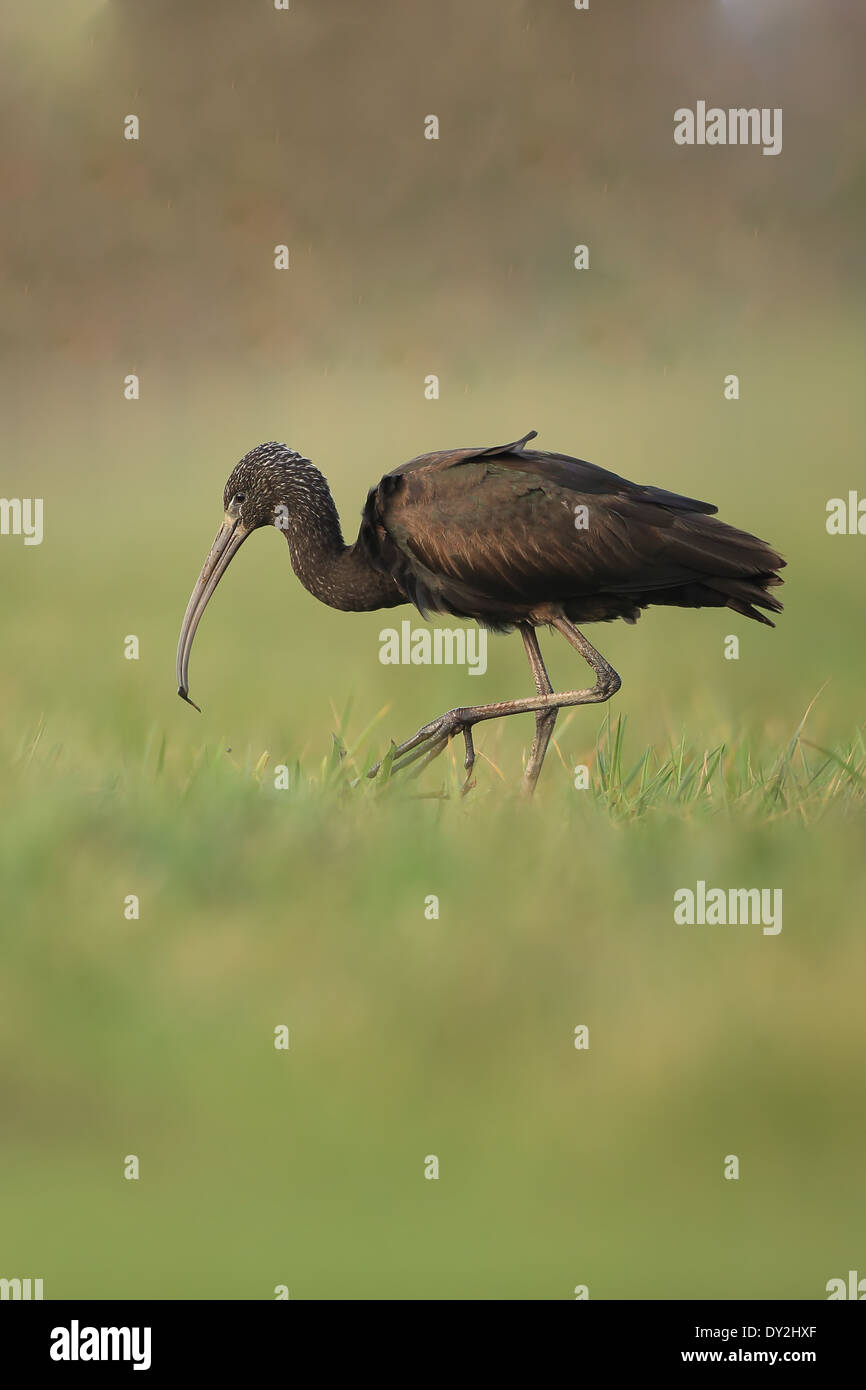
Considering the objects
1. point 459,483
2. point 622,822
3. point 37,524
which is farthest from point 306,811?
point 37,524

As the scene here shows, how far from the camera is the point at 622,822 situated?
5.79 metres

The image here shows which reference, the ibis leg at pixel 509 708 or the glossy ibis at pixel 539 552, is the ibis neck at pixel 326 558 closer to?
the glossy ibis at pixel 539 552

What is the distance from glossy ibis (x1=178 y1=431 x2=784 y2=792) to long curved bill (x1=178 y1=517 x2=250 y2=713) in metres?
0.71

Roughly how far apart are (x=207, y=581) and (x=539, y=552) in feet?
5.80

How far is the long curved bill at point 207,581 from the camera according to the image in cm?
723

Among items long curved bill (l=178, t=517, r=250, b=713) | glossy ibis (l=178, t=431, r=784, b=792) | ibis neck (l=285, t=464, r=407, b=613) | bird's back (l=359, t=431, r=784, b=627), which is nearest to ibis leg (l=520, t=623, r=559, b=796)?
glossy ibis (l=178, t=431, r=784, b=792)

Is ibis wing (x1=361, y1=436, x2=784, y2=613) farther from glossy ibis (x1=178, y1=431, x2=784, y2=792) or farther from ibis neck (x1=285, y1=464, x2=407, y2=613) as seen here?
ibis neck (x1=285, y1=464, x2=407, y2=613)

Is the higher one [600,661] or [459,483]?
[459,483]

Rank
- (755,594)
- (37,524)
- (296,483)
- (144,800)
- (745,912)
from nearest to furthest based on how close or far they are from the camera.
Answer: (745,912), (144,800), (755,594), (296,483), (37,524)

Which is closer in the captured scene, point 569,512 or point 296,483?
point 569,512

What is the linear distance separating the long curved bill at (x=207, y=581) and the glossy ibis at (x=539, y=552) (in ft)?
2.33

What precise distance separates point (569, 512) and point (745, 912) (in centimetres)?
178

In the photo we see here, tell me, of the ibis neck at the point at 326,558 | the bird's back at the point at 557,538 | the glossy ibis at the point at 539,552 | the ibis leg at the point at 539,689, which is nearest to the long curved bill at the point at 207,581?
the ibis neck at the point at 326,558

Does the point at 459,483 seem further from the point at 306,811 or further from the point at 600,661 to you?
the point at 306,811
